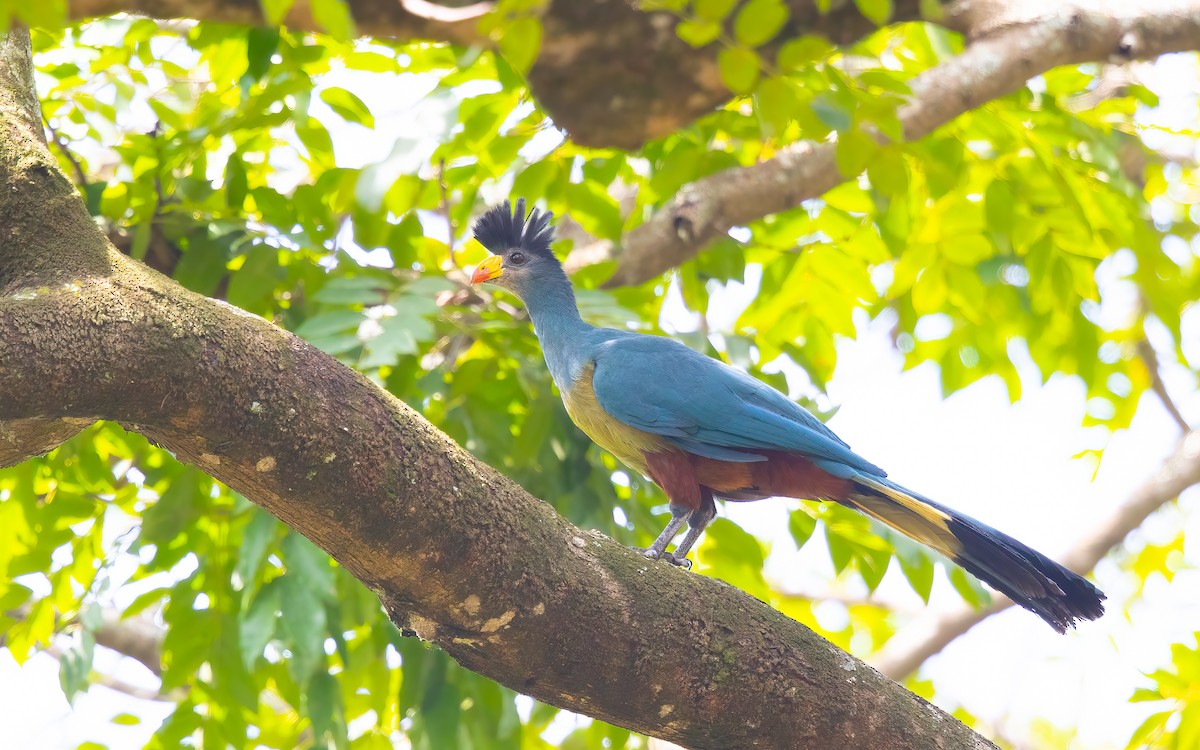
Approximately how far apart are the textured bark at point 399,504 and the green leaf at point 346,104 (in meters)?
1.89

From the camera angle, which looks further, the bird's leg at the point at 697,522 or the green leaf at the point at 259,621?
the bird's leg at the point at 697,522

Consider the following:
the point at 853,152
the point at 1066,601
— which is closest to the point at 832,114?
the point at 853,152

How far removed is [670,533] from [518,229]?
178cm

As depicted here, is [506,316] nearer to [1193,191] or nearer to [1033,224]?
[1033,224]

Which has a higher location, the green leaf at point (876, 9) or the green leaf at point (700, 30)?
the green leaf at point (876, 9)

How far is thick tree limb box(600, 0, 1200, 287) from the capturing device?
5242mm

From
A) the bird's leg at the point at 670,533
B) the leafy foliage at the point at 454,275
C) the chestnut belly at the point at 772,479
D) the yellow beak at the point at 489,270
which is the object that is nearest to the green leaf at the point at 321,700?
the leafy foliage at the point at 454,275

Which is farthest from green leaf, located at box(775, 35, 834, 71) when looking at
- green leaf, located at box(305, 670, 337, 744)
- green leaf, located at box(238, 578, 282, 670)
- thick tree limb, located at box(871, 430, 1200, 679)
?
thick tree limb, located at box(871, 430, 1200, 679)

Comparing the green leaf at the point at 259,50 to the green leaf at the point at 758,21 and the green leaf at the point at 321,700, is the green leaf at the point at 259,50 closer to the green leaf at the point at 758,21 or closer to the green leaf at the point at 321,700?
the green leaf at the point at 758,21

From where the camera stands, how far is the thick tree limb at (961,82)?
5.24 metres

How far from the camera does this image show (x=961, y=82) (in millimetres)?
5227

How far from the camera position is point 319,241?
4.64m

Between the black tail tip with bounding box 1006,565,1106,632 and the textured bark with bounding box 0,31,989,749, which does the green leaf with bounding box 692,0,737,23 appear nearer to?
the textured bark with bounding box 0,31,989,749

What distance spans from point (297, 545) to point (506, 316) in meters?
1.68
